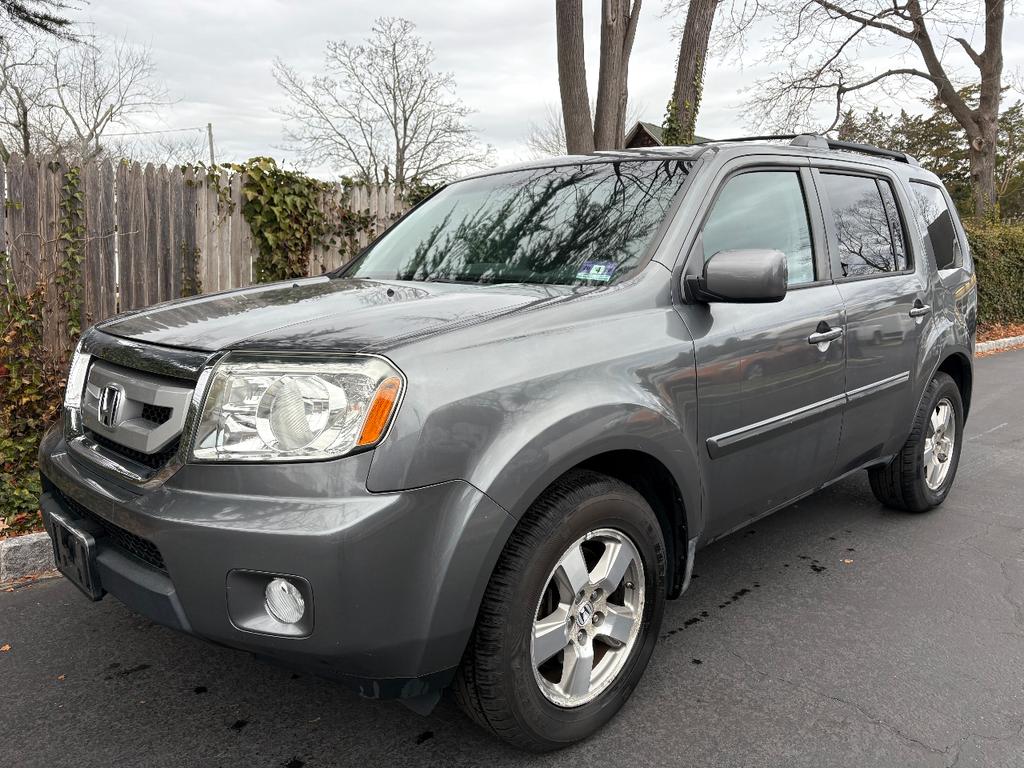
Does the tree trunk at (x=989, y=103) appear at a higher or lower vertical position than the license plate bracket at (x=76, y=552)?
higher

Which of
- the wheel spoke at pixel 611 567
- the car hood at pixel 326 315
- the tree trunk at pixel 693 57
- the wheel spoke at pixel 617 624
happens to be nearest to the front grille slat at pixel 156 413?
the car hood at pixel 326 315

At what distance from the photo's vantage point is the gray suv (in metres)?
1.82

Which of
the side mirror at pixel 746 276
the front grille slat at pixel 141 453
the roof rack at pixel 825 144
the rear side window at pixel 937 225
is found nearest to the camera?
the front grille slat at pixel 141 453

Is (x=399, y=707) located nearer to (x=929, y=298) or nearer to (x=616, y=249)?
(x=616, y=249)

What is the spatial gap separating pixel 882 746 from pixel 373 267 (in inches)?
101

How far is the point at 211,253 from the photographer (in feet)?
19.9

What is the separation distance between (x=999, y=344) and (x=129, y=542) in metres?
14.4

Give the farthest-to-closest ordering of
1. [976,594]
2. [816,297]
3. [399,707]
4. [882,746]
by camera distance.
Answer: [976,594]
[816,297]
[399,707]
[882,746]

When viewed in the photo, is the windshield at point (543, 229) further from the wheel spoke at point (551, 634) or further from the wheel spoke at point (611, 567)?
the wheel spoke at point (551, 634)

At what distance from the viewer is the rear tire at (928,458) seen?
407 cm

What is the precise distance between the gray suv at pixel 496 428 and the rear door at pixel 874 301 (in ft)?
0.09

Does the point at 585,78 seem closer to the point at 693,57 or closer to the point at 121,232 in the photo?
the point at 693,57

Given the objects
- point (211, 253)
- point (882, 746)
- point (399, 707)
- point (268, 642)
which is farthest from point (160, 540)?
point (211, 253)

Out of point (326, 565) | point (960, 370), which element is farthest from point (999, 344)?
point (326, 565)
